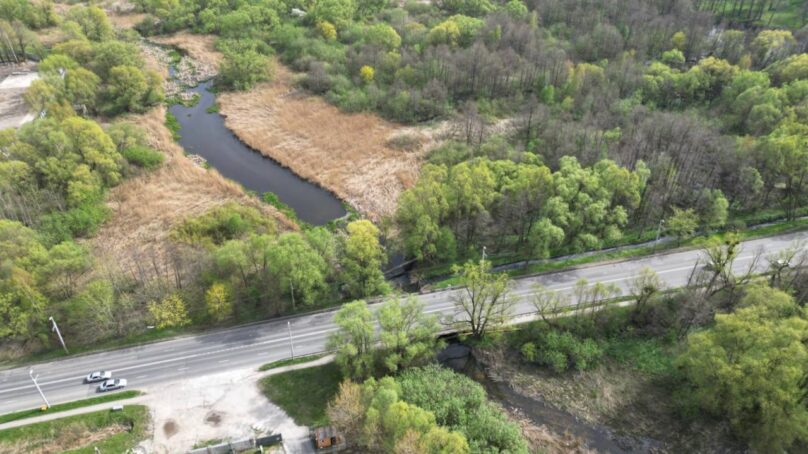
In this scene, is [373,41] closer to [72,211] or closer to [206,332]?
[72,211]

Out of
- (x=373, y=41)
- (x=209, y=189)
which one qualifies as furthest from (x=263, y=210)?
(x=373, y=41)

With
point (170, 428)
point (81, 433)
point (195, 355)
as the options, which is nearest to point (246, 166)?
point (195, 355)

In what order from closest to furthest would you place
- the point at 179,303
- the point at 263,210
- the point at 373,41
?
the point at 179,303 → the point at 263,210 → the point at 373,41

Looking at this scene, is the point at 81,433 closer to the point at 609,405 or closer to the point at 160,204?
the point at 160,204

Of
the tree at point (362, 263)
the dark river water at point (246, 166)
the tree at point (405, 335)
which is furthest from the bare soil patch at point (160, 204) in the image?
the tree at point (405, 335)

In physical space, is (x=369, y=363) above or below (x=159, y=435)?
above

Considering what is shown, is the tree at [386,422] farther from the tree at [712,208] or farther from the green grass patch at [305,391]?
the tree at [712,208]
